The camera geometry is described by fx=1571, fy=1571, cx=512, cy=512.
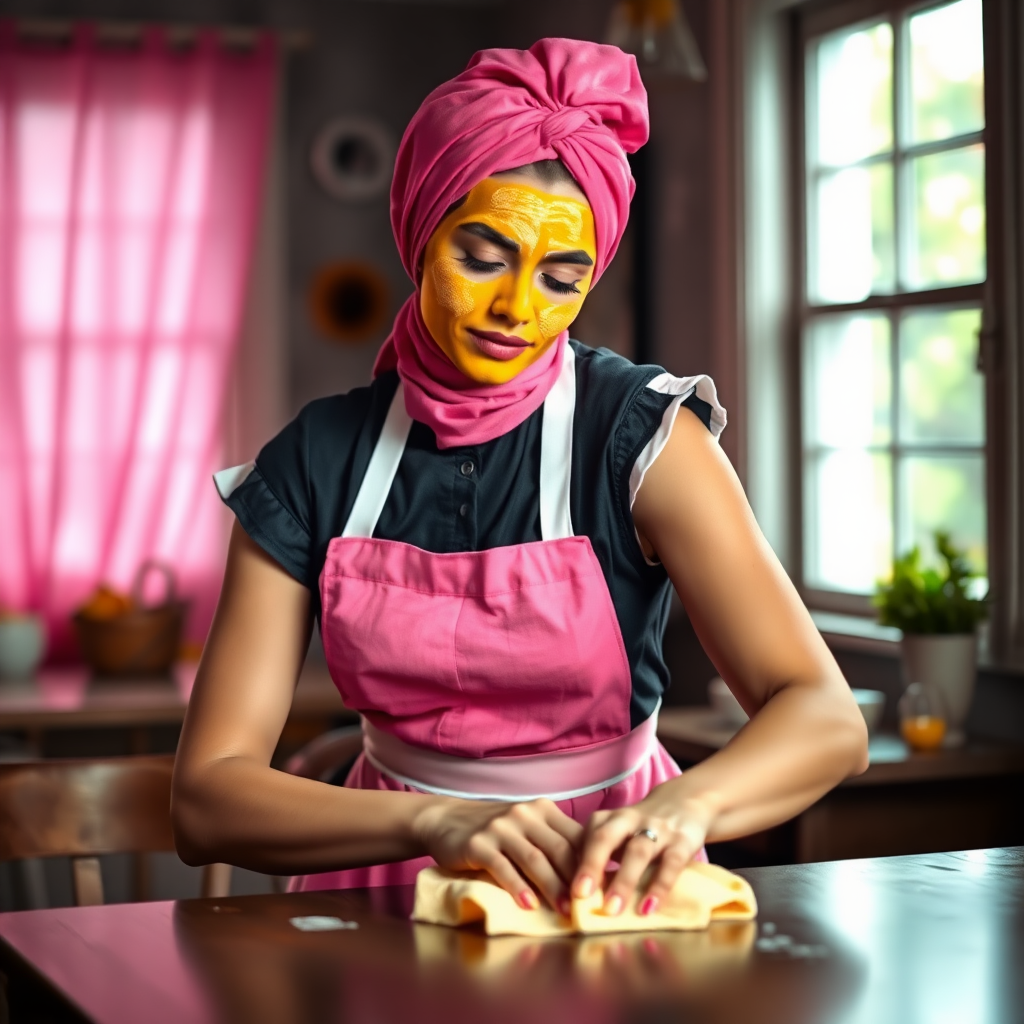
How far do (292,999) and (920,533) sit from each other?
2656 mm

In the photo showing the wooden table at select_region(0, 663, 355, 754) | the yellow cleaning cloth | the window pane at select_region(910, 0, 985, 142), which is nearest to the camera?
the yellow cleaning cloth

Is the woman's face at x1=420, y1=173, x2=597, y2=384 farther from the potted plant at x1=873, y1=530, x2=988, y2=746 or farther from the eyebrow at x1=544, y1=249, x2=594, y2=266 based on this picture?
the potted plant at x1=873, y1=530, x2=988, y2=746

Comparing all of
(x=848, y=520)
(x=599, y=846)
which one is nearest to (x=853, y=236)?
(x=848, y=520)

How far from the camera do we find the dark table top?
92cm

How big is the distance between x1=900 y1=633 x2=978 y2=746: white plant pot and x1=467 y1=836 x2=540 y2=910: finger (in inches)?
72.7

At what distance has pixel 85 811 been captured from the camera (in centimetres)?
166

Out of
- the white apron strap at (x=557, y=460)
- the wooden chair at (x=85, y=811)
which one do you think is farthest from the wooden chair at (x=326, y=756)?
the white apron strap at (x=557, y=460)

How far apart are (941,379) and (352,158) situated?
244cm

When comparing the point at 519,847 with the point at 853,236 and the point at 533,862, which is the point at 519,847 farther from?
the point at 853,236

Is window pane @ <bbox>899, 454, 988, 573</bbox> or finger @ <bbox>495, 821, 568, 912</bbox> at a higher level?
window pane @ <bbox>899, 454, 988, 573</bbox>

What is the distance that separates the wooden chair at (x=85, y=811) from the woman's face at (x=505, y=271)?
0.59 metres

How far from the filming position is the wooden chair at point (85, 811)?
5.34 ft

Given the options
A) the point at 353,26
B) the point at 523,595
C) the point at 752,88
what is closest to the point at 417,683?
the point at 523,595

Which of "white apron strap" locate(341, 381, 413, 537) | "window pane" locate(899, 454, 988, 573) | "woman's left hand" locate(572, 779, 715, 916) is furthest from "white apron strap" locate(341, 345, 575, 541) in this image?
"window pane" locate(899, 454, 988, 573)
